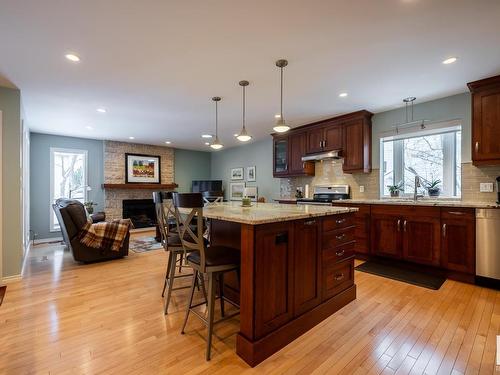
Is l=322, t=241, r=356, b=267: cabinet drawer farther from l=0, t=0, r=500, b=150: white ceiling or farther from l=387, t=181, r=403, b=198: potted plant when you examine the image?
l=387, t=181, r=403, b=198: potted plant

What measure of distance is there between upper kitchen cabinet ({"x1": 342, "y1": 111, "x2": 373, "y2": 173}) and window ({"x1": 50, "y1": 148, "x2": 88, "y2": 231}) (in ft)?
20.2

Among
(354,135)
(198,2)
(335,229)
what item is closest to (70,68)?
(198,2)

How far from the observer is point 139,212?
7156mm

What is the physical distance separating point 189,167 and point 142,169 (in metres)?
1.57

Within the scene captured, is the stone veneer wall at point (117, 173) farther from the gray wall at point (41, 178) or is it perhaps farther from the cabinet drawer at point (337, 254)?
the cabinet drawer at point (337, 254)

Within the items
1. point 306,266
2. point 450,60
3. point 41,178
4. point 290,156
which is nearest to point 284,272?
point 306,266

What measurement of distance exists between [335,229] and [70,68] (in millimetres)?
3231

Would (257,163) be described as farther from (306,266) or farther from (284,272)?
(284,272)

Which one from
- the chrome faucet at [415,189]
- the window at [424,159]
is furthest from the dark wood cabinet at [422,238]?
the window at [424,159]

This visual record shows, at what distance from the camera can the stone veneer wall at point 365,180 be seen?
3.23 m

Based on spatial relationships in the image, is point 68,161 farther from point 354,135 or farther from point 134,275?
point 354,135

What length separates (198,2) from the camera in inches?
68.2

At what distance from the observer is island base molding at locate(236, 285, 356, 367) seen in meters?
1.63

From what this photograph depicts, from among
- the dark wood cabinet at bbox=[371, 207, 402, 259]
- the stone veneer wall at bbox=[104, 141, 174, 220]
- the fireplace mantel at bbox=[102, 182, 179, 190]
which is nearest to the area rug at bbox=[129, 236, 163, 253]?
the stone veneer wall at bbox=[104, 141, 174, 220]
